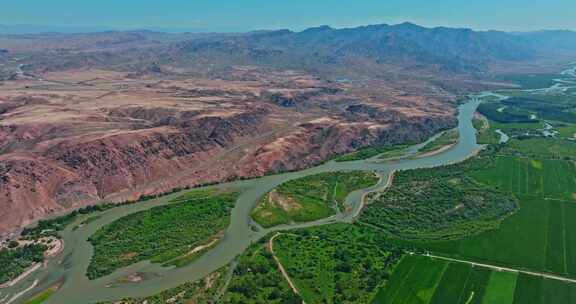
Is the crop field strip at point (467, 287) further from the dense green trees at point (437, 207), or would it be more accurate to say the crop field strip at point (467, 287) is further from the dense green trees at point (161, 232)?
the dense green trees at point (161, 232)

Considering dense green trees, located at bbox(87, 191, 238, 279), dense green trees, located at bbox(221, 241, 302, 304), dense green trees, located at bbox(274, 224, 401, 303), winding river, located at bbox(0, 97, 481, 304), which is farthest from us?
dense green trees, located at bbox(87, 191, 238, 279)

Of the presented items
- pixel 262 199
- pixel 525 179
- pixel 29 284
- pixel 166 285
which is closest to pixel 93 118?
pixel 262 199

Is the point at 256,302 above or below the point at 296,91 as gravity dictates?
below

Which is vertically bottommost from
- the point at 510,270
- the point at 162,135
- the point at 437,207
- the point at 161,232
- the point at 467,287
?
the point at 467,287

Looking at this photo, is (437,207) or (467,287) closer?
(467,287)

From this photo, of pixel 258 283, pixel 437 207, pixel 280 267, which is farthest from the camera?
pixel 437 207

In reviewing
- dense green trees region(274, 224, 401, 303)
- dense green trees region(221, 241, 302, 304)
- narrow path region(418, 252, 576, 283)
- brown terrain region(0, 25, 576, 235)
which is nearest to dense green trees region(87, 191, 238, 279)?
dense green trees region(221, 241, 302, 304)

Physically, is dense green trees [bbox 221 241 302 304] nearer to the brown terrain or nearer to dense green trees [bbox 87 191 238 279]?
Answer: dense green trees [bbox 87 191 238 279]

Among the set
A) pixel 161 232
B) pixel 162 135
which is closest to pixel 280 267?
pixel 161 232

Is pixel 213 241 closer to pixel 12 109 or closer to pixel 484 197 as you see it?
pixel 484 197

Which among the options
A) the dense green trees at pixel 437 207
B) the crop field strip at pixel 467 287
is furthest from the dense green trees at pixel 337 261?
the dense green trees at pixel 437 207

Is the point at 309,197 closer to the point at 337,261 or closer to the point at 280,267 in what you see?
the point at 337,261
